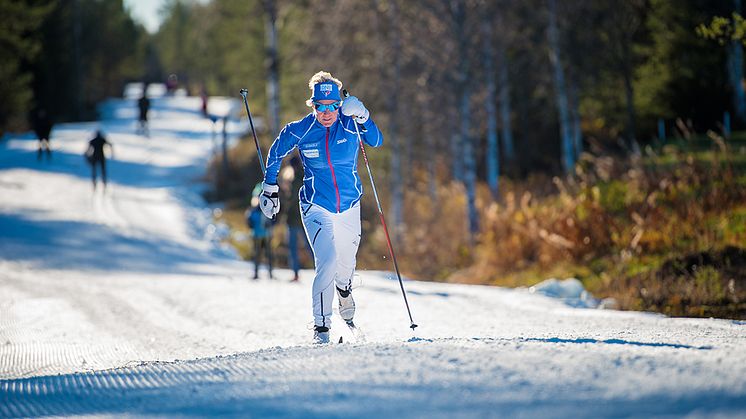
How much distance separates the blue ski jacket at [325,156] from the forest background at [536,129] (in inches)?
193

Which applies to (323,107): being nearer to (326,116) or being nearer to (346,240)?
(326,116)

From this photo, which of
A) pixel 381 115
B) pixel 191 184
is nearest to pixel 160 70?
pixel 191 184

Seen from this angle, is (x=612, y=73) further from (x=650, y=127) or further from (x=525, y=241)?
(x=525, y=241)

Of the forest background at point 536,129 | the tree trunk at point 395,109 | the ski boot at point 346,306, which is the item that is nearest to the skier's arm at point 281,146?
the ski boot at point 346,306

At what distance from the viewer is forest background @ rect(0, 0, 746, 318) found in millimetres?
12672

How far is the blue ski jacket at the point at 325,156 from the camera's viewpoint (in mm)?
7152

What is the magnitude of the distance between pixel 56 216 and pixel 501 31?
15.4 meters

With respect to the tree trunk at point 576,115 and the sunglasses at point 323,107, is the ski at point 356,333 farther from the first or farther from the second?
the tree trunk at point 576,115

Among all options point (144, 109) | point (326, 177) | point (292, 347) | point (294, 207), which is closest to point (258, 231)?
point (294, 207)

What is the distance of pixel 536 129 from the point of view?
34719 mm

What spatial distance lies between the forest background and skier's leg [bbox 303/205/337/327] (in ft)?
15.6

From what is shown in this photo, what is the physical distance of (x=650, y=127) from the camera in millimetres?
27438

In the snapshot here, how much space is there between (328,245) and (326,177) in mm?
640

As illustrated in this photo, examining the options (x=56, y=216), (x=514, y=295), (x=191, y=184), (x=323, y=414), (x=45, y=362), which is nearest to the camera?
(x=323, y=414)
